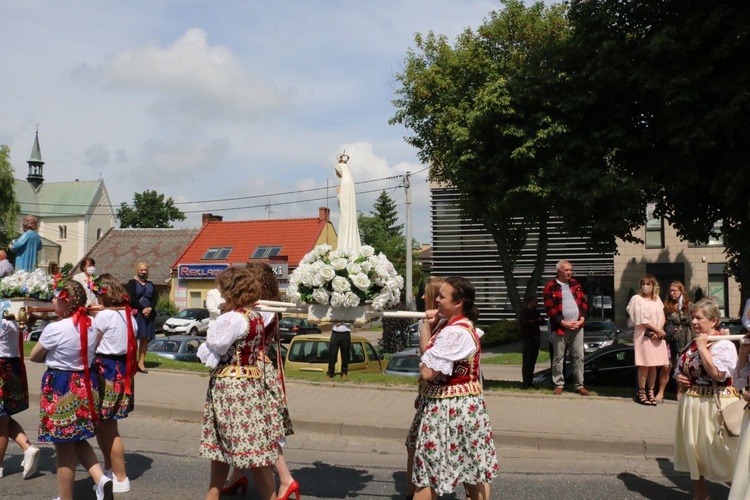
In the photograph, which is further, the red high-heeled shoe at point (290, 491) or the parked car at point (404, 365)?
the parked car at point (404, 365)

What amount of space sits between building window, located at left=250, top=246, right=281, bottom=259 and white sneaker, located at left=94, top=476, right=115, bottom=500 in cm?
4496

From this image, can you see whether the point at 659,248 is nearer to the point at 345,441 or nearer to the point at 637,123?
the point at 637,123

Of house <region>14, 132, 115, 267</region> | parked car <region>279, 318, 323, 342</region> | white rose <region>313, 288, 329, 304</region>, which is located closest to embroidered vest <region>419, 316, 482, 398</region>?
white rose <region>313, 288, 329, 304</region>

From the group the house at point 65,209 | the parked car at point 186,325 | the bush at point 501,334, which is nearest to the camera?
the bush at point 501,334

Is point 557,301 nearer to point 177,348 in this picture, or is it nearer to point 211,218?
point 177,348

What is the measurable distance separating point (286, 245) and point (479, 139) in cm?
3207

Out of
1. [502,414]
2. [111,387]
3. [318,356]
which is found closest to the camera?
[111,387]

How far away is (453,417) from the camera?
508 centimetres

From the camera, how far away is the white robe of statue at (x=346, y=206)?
7031 mm

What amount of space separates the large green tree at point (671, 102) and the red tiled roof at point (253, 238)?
3512 cm

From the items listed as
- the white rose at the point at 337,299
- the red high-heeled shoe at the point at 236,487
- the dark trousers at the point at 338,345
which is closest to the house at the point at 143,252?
the dark trousers at the point at 338,345

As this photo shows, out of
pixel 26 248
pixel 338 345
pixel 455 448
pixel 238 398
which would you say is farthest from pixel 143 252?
pixel 455 448

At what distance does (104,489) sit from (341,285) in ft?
8.33

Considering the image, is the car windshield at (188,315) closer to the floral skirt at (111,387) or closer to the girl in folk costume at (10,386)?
the girl in folk costume at (10,386)
